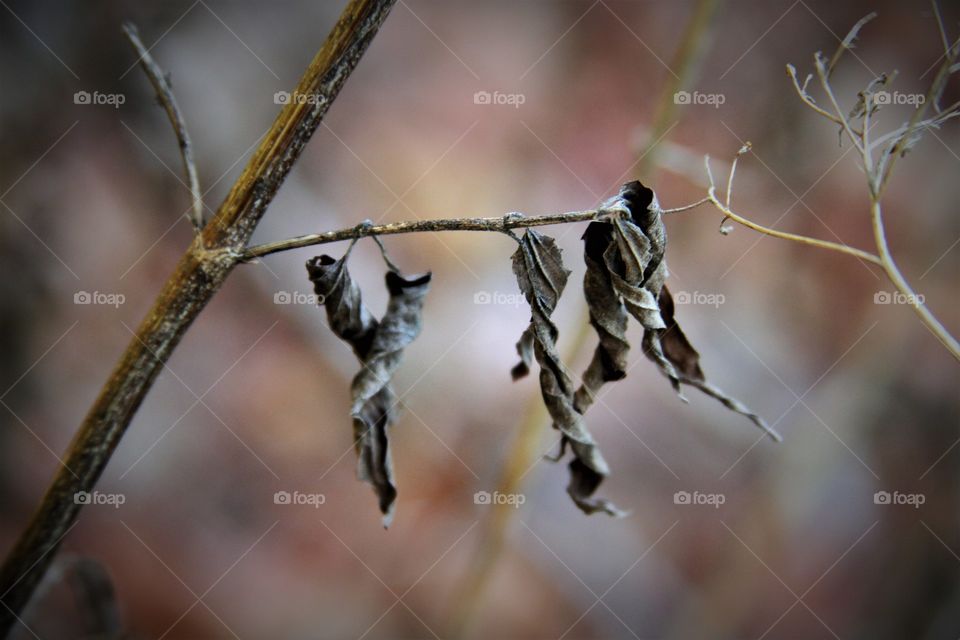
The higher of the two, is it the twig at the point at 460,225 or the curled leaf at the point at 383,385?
the twig at the point at 460,225

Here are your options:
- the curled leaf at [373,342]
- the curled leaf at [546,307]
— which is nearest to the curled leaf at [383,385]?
the curled leaf at [373,342]

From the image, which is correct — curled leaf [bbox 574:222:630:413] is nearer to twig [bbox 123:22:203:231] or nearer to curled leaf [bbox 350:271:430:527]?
curled leaf [bbox 350:271:430:527]

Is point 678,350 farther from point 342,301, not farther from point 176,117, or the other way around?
point 176,117

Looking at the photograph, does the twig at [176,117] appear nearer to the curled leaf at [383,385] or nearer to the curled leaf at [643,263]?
the curled leaf at [383,385]

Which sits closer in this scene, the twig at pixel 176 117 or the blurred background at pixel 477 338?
the twig at pixel 176 117

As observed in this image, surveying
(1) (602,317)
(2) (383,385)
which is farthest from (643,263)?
(2) (383,385)

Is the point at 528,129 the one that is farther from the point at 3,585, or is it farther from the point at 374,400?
the point at 3,585
